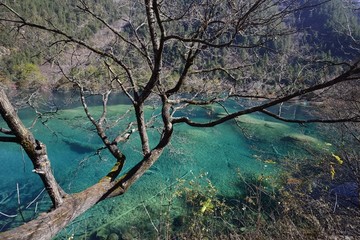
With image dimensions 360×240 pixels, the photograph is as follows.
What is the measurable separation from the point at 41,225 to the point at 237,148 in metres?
13.5

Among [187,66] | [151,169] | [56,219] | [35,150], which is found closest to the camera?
[56,219]

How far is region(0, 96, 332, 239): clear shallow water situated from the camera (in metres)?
8.56

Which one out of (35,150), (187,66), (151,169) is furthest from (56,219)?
(151,169)

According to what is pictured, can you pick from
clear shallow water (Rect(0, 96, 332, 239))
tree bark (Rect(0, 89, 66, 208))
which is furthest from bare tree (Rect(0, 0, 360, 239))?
clear shallow water (Rect(0, 96, 332, 239))

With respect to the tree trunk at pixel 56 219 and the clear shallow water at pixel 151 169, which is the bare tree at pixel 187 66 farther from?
the clear shallow water at pixel 151 169

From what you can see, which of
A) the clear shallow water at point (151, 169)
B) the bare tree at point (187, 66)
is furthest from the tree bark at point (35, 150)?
the clear shallow water at point (151, 169)

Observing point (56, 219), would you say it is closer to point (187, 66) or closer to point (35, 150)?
point (35, 150)

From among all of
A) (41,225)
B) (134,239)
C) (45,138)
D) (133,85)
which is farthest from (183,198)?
(45,138)

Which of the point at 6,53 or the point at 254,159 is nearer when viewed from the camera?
the point at 6,53

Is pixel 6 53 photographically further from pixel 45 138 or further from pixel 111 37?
pixel 45 138

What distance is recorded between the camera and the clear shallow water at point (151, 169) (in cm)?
856

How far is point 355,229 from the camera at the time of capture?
156 inches

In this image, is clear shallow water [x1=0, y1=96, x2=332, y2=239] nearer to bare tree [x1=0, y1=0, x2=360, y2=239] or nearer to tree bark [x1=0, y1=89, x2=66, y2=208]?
bare tree [x1=0, y1=0, x2=360, y2=239]

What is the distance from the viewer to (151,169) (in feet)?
38.3
